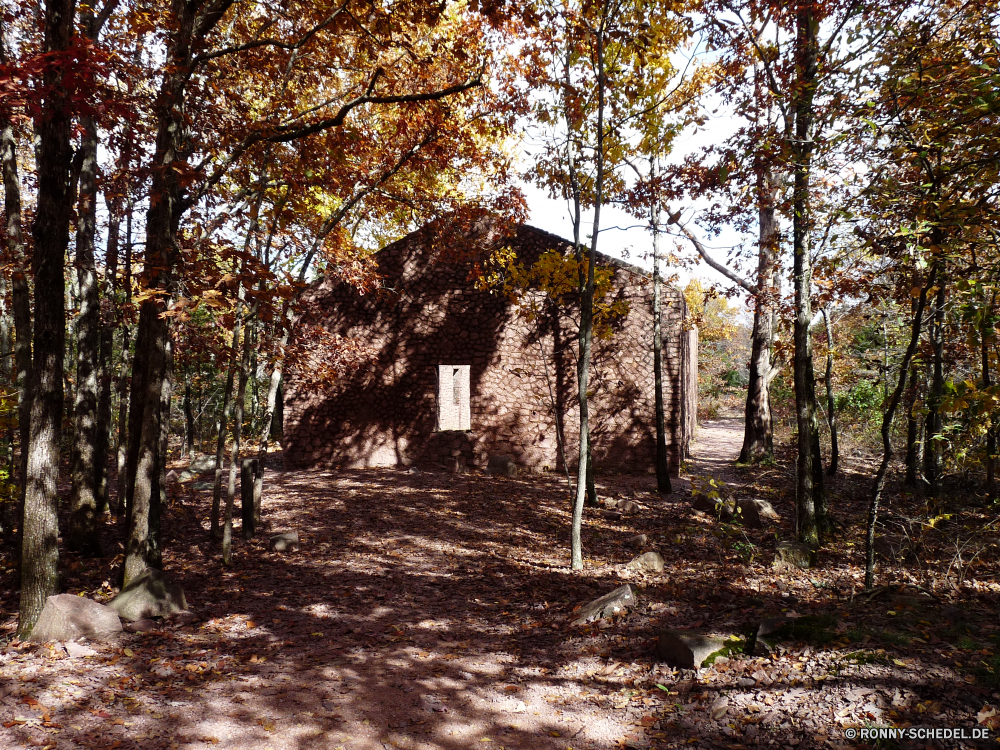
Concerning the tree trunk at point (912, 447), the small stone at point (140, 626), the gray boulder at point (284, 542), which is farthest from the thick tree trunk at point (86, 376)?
the tree trunk at point (912, 447)

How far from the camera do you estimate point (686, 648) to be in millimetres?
4410

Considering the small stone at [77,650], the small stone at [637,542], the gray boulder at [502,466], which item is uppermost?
the gray boulder at [502,466]

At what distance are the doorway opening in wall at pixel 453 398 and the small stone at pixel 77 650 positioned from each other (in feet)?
31.2

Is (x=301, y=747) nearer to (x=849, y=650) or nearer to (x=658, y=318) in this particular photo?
(x=849, y=650)

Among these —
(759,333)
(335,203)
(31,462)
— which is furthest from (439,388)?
(31,462)

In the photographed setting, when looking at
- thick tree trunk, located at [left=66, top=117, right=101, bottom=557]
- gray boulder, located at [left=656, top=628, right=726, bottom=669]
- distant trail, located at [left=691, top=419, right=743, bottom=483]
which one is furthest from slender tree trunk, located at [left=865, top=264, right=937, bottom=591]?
thick tree trunk, located at [left=66, top=117, right=101, bottom=557]

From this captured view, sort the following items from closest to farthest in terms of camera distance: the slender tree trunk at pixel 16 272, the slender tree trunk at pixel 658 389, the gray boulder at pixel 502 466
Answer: the slender tree trunk at pixel 16 272
the slender tree trunk at pixel 658 389
the gray boulder at pixel 502 466

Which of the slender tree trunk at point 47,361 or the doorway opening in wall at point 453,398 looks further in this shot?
the doorway opening in wall at point 453,398

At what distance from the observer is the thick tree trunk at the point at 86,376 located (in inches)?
286

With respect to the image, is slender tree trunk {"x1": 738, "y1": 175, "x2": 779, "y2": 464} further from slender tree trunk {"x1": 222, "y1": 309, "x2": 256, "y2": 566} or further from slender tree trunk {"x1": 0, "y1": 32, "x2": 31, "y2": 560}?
slender tree trunk {"x1": 0, "y1": 32, "x2": 31, "y2": 560}

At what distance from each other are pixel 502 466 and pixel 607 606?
7941mm

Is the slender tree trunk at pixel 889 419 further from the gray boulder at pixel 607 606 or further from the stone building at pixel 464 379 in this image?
the stone building at pixel 464 379

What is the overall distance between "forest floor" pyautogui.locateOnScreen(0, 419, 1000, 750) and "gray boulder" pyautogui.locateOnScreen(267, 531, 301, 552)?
0.21m

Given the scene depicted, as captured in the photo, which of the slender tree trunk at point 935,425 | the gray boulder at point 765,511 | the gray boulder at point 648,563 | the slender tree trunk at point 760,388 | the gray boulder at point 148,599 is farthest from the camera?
the slender tree trunk at point 760,388
